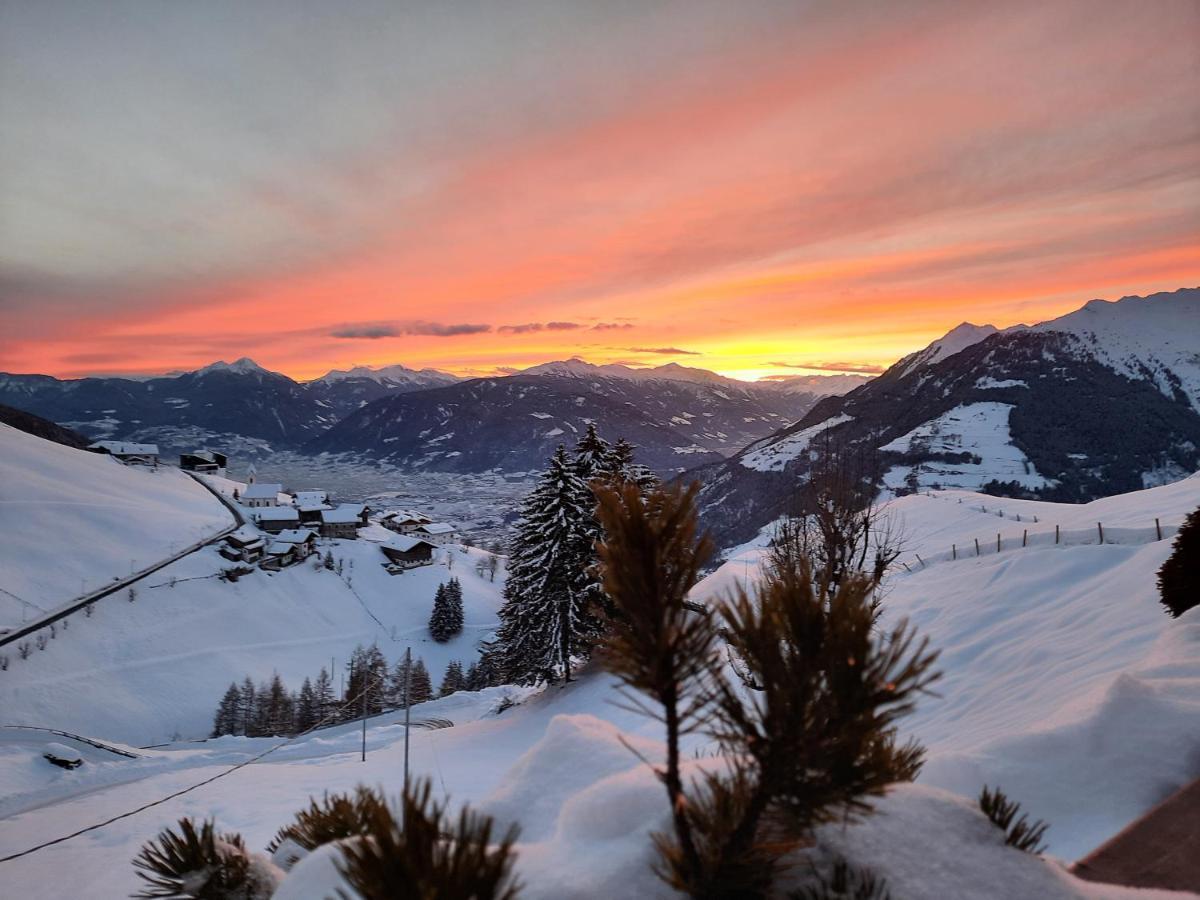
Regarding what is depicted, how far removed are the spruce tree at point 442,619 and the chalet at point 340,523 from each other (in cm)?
3095

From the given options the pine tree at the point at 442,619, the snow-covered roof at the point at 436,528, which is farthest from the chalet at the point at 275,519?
the pine tree at the point at 442,619

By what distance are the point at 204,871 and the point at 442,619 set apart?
7977cm

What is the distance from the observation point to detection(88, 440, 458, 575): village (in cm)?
7875

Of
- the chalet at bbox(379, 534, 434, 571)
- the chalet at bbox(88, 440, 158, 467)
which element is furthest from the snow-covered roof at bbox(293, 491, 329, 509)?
the chalet at bbox(88, 440, 158, 467)

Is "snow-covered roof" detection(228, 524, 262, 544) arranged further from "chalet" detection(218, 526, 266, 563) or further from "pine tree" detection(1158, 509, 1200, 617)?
"pine tree" detection(1158, 509, 1200, 617)

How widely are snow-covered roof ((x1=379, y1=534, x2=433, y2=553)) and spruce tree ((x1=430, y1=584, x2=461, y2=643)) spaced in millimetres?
17835

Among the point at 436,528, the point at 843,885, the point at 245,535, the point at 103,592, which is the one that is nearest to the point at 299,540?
the point at 245,535

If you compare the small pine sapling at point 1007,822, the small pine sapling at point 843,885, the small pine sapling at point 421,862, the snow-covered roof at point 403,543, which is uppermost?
the small pine sapling at point 421,862

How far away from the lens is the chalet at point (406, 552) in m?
91.6

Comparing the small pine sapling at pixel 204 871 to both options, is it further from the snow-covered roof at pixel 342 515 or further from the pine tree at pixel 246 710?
the snow-covered roof at pixel 342 515

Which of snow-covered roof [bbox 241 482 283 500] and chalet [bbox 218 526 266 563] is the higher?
snow-covered roof [bbox 241 482 283 500]

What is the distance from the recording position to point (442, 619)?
76.4 metres

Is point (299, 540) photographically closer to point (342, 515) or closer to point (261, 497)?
point (342, 515)

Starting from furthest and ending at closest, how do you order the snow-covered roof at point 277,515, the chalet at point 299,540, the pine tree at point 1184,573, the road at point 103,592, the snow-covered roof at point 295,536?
the snow-covered roof at point 277,515
the snow-covered roof at point 295,536
the chalet at point 299,540
the road at point 103,592
the pine tree at point 1184,573
